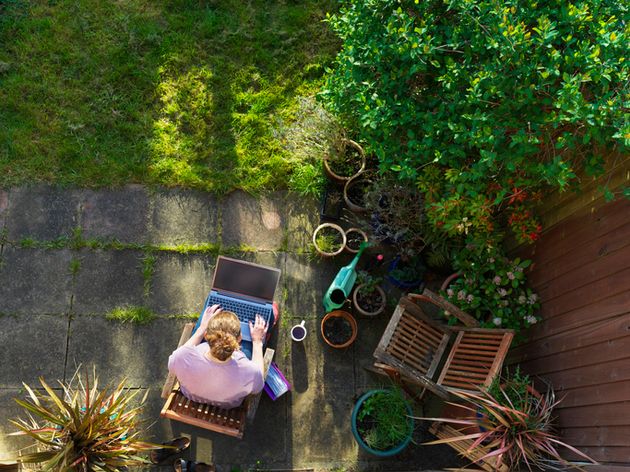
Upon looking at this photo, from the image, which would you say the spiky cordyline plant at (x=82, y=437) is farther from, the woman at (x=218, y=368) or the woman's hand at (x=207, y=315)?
the woman's hand at (x=207, y=315)

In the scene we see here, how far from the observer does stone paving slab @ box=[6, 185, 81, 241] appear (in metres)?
4.67

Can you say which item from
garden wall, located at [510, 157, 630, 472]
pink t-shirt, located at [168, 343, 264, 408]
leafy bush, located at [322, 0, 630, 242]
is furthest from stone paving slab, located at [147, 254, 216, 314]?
garden wall, located at [510, 157, 630, 472]

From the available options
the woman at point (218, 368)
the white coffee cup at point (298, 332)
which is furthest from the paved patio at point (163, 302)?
the woman at point (218, 368)

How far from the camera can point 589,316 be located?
3467mm

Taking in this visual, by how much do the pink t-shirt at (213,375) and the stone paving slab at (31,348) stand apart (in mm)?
1312

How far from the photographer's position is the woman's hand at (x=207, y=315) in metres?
3.95

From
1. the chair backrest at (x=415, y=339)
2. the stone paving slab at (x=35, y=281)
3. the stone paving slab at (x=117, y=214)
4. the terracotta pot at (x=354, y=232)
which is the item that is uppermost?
the terracotta pot at (x=354, y=232)

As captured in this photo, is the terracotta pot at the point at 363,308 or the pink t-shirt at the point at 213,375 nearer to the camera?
the pink t-shirt at the point at 213,375

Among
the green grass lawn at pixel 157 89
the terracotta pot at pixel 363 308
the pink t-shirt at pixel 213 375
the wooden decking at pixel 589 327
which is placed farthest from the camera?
the green grass lawn at pixel 157 89

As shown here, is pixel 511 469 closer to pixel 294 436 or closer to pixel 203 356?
pixel 294 436

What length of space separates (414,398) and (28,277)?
331 cm

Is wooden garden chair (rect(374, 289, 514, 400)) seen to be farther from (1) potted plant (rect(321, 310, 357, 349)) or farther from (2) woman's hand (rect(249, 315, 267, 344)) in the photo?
(2) woman's hand (rect(249, 315, 267, 344))

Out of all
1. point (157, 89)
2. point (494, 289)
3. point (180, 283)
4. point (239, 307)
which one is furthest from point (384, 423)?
point (157, 89)

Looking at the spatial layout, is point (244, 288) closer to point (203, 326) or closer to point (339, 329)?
point (203, 326)
